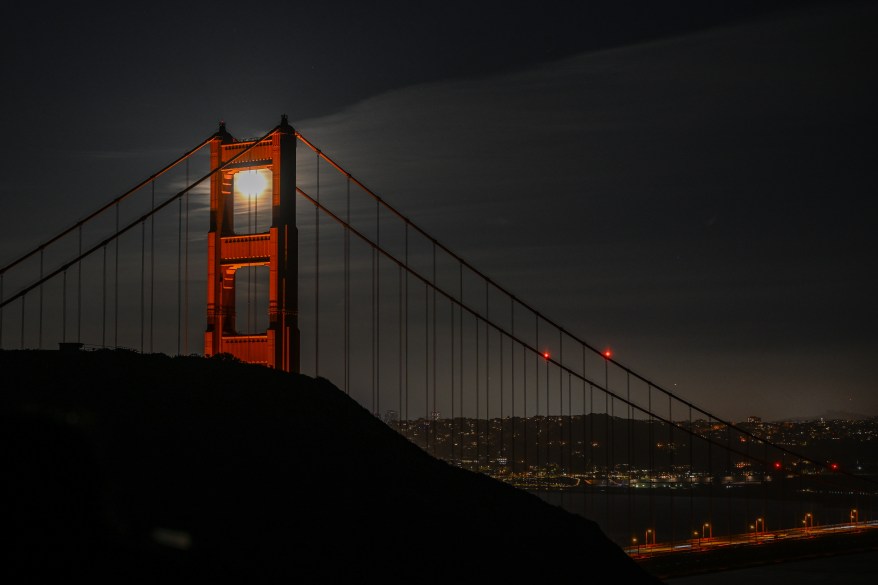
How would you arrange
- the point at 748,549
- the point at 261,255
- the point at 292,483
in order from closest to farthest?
the point at 292,483 → the point at 261,255 → the point at 748,549

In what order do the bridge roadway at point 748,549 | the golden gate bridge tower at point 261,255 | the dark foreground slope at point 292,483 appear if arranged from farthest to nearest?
the bridge roadway at point 748,549 → the golden gate bridge tower at point 261,255 → the dark foreground slope at point 292,483

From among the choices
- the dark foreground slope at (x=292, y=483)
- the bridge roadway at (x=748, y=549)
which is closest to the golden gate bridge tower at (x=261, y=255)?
the dark foreground slope at (x=292, y=483)

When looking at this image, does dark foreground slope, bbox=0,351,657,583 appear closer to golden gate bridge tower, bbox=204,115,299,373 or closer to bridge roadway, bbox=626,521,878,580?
golden gate bridge tower, bbox=204,115,299,373

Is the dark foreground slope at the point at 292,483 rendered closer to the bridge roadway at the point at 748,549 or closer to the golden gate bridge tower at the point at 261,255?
the golden gate bridge tower at the point at 261,255

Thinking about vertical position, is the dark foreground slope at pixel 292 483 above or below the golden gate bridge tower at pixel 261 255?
below

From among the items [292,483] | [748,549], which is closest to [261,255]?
[292,483]

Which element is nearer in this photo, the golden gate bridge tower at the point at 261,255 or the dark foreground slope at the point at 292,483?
the dark foreground slope at the point at 292,483

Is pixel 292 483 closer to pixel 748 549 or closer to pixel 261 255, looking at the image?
pixel 261 255

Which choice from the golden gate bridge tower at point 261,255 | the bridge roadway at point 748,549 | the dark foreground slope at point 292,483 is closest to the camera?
the dark foreground slope at point 292,483
